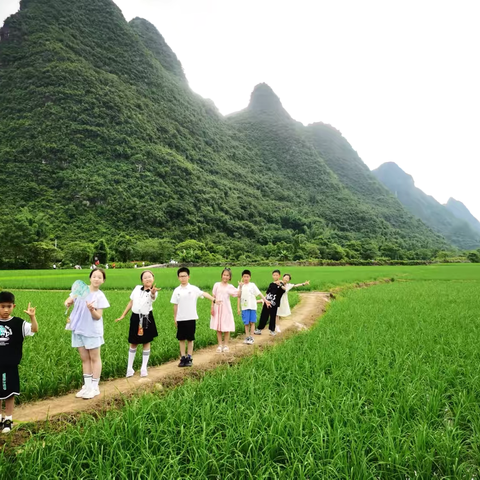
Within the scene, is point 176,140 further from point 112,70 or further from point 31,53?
point 31,53

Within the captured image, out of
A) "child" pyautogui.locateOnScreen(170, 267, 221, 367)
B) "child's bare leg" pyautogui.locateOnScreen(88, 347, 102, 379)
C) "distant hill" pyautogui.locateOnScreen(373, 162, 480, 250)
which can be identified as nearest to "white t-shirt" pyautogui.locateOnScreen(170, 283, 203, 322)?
"child" pyautogui.locateOnScreen(170, 267, 221, 367)

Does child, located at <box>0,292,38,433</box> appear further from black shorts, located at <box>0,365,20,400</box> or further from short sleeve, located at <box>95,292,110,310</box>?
short sleeve, located at <box>95,292,110,310</box>

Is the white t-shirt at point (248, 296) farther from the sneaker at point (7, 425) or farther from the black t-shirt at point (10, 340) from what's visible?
the sneaker at point (7, 425)

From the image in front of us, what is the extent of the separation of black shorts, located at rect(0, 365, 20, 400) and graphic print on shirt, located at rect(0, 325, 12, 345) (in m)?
0.21

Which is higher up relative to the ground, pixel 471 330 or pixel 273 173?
pixel 273 173

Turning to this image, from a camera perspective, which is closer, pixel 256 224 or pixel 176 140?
pixel 256 224

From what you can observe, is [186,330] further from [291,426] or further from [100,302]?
[291,426]

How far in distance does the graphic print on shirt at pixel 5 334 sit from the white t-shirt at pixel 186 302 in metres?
2.24

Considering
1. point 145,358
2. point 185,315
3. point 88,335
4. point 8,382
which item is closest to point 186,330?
point 185,315

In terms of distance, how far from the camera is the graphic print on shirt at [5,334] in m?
2.91

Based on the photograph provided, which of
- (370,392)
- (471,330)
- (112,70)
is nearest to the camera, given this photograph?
(370,392)

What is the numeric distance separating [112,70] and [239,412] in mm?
142588

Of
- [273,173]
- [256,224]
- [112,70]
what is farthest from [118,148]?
[273,173]

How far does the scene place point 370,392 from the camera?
→ 3.27 m
